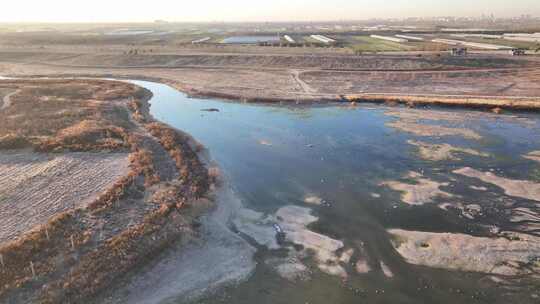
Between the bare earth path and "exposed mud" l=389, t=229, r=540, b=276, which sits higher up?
the bare earth path

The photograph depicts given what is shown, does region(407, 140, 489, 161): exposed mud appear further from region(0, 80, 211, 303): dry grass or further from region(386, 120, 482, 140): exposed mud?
region(0, 80, 211, 303): dry grass

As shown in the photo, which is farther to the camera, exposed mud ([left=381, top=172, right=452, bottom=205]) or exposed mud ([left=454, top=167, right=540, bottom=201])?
exposed mud ([left=454, top=167, right=540, bottom=201])

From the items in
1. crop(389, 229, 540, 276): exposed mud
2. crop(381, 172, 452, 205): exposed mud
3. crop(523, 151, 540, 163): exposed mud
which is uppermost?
crop(523, 151, 540, 163): exposed mud

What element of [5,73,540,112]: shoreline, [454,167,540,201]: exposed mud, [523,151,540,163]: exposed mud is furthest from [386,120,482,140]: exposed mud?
[454,167,540,201]: exposed mud

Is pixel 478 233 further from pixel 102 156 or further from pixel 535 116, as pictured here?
pixel 535 116

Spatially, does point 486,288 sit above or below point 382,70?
below

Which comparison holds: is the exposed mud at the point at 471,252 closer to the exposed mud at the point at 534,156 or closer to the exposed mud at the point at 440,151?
the exposed mud at the point at 440,151

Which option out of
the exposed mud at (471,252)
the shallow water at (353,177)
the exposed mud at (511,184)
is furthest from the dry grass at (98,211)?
the exposed mud at (511,184)

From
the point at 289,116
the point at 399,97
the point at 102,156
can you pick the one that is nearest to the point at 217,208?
the point at 102,156

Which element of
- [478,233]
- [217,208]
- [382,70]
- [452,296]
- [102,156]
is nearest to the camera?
[452,296]
